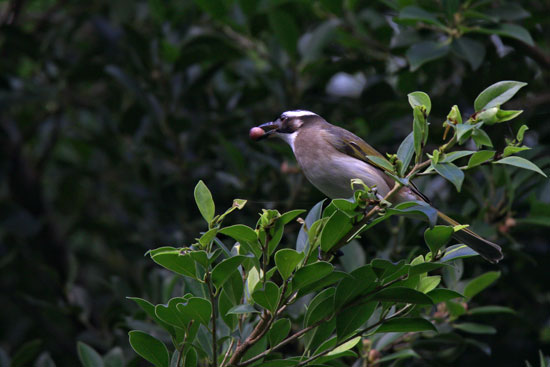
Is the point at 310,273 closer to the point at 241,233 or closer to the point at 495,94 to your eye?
the point at 241,233

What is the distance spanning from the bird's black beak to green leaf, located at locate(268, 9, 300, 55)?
668 millimetres

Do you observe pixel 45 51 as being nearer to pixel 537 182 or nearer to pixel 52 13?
pixel 52 13

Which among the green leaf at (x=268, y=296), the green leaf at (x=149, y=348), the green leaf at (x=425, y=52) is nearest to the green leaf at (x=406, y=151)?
the green leaf at (x=268, y=296)

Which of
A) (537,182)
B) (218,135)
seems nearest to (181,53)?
(218,135)

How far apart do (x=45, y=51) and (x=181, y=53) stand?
1.13 metres

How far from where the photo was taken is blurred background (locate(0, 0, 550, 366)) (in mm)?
3305

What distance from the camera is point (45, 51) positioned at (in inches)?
181

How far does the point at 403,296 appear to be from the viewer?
188 centimetres

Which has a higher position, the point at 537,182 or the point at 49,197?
the point at 537,182

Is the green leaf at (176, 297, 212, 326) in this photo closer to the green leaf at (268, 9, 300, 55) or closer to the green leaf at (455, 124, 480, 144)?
the green leaf at (455, 124, 480, 144)

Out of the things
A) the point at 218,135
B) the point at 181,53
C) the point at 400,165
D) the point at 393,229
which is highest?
the point at 400,165

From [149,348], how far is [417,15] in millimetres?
2007

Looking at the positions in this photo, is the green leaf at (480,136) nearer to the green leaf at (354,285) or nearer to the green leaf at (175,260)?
the green leaf at (354,285)

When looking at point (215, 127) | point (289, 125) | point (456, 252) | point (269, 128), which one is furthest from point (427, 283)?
point (215, 127)
